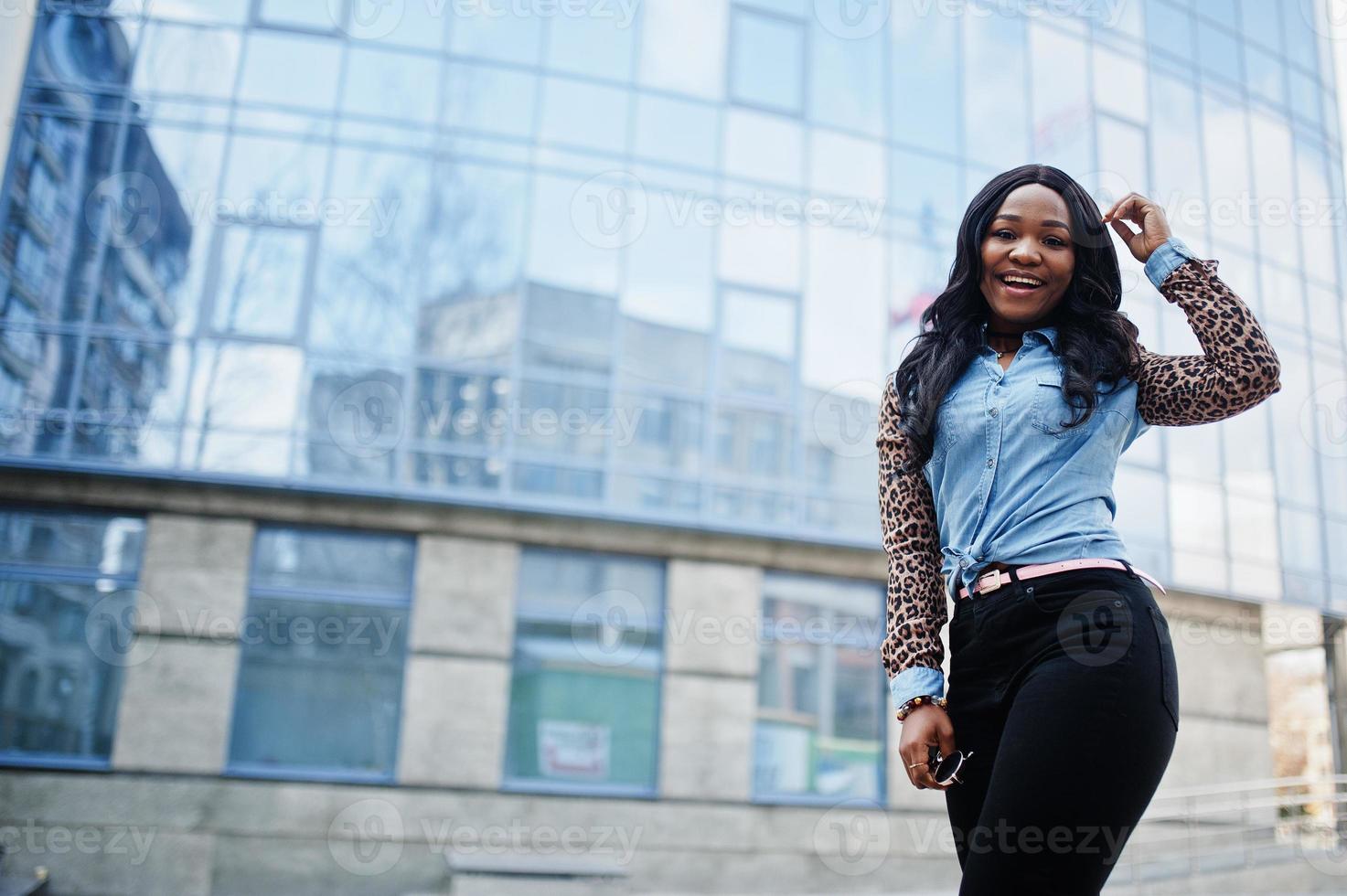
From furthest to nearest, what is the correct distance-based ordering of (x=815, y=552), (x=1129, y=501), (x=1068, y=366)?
(x=1129, y=501), (x=815, y=552), (x=1068, y=366)

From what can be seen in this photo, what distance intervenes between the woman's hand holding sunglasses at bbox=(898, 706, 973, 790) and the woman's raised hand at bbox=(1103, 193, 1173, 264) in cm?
94

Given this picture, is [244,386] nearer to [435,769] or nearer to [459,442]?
[459,442]

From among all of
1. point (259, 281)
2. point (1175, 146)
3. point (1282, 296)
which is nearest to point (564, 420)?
point (259, 281)

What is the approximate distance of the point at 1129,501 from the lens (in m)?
14.4

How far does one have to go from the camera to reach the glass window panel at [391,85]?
12055mm

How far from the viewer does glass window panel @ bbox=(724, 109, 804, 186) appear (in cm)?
1310

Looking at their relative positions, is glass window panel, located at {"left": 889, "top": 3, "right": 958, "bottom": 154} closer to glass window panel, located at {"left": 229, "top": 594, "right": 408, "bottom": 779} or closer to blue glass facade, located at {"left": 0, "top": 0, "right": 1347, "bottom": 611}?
blue glass facade, located at {"left": 0, "top": 0, "right": 1347, "bottom": 611}

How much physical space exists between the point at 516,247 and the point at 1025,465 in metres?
10.5

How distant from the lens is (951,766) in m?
1.99

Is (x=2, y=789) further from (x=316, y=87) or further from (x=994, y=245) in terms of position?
(x=994, y=245)

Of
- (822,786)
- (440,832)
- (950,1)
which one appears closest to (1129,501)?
(822,786)

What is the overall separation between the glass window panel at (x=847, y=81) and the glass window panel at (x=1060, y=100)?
2349 mm

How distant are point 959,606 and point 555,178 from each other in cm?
1087

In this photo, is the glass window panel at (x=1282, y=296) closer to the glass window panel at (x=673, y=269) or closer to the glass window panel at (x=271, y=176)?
the glass window panel at (x=673, y=269)
